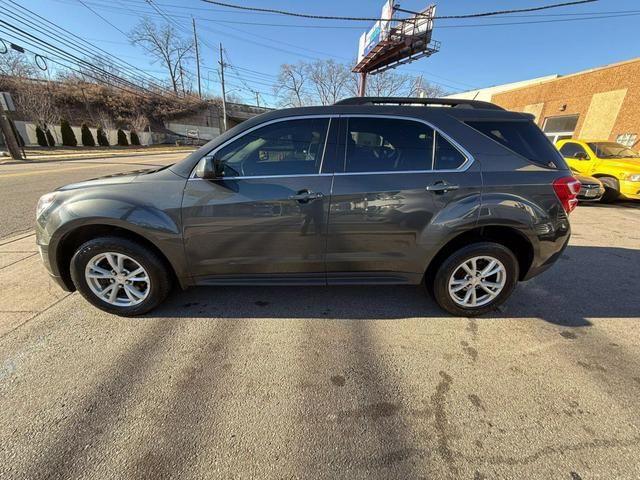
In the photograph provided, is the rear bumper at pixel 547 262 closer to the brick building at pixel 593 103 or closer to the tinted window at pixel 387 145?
the tinted window at pixel 387 145

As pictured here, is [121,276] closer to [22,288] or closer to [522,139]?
[22,288]

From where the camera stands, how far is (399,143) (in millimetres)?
2629

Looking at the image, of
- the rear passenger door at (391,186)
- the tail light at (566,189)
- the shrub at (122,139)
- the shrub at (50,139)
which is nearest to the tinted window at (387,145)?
the rear passenger door at (391,186)

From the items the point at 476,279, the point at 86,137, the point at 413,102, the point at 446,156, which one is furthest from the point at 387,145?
the point at 86,137

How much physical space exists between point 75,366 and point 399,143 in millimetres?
3119

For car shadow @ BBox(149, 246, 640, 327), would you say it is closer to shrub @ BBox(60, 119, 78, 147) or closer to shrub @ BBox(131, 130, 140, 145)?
shrub @ BBox(60, 119, 78, 147)

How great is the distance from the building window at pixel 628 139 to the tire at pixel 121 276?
20978 mm

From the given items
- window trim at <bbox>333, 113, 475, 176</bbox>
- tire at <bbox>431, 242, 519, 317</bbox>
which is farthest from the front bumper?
window trim at <bbox>333, 113, 475, 176</bbox>

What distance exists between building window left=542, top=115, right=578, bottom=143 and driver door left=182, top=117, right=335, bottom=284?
21.1m

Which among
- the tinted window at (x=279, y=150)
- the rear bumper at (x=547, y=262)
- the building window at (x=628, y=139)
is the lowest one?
the rear bumper at (x=547, y=262)

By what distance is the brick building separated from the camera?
1470 cm

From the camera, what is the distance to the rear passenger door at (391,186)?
99.2 inches

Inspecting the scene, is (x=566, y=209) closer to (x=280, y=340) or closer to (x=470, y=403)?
(x=470, y=403)

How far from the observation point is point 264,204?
2.49m
